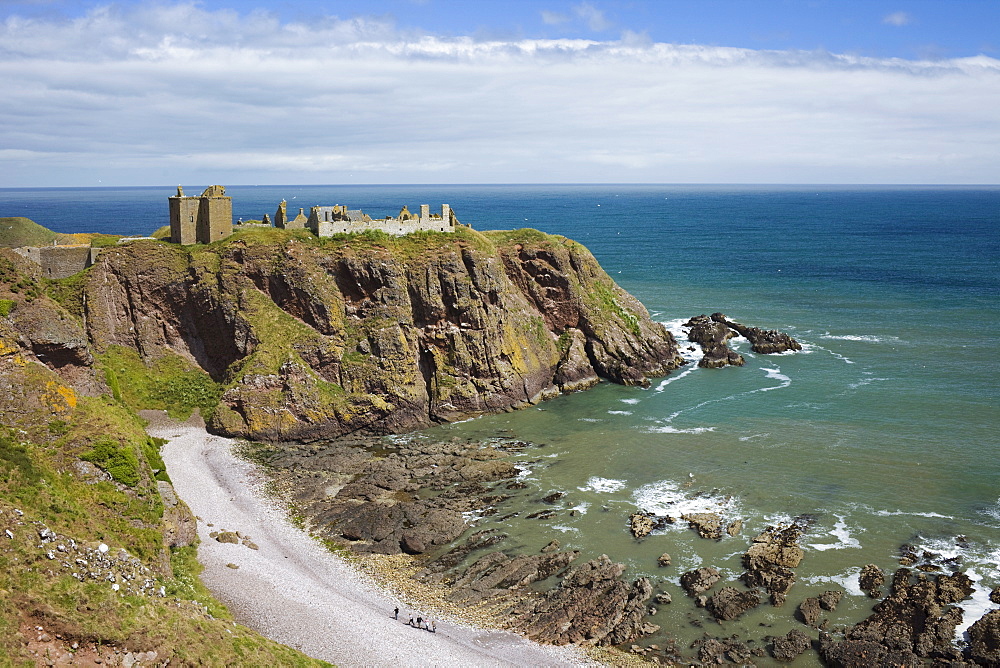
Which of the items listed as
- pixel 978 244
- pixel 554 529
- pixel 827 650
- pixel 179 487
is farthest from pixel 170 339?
pixel 978 244

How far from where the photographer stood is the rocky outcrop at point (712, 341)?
84.8 metres

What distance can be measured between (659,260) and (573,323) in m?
83.2

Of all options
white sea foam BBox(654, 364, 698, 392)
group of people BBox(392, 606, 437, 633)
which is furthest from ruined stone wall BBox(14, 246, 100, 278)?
white sea foam BBox(654, 364, 698, 392)

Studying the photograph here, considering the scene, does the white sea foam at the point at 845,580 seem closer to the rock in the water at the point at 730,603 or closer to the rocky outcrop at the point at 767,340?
the rock in the water at the point at 730,603

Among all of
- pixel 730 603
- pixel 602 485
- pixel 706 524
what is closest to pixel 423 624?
pixel 730 603

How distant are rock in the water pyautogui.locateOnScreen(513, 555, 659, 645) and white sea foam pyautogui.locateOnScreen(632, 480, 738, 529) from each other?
307 inches

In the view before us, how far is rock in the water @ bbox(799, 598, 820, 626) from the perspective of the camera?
131ft

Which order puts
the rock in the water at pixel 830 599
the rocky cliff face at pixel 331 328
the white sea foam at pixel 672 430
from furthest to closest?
the rocky cliff face at pixel 331 328 → the white sea foam at pixel 672 430 → the rock in the water at pixel 830 599

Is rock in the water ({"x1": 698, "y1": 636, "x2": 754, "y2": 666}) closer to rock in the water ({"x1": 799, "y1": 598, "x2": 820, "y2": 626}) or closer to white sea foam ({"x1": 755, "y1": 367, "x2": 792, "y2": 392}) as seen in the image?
rock in the water ({"x1": 799, "y1": 598, "x2": 820, "y2": 626})

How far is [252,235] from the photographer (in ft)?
242

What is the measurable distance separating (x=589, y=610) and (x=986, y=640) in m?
19.0

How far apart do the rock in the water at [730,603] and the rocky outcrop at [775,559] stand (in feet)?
3.59

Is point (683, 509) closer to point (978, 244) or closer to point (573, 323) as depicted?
point (573, 323)

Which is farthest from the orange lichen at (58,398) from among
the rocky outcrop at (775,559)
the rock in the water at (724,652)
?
the rocky outcrop at (775,559)
